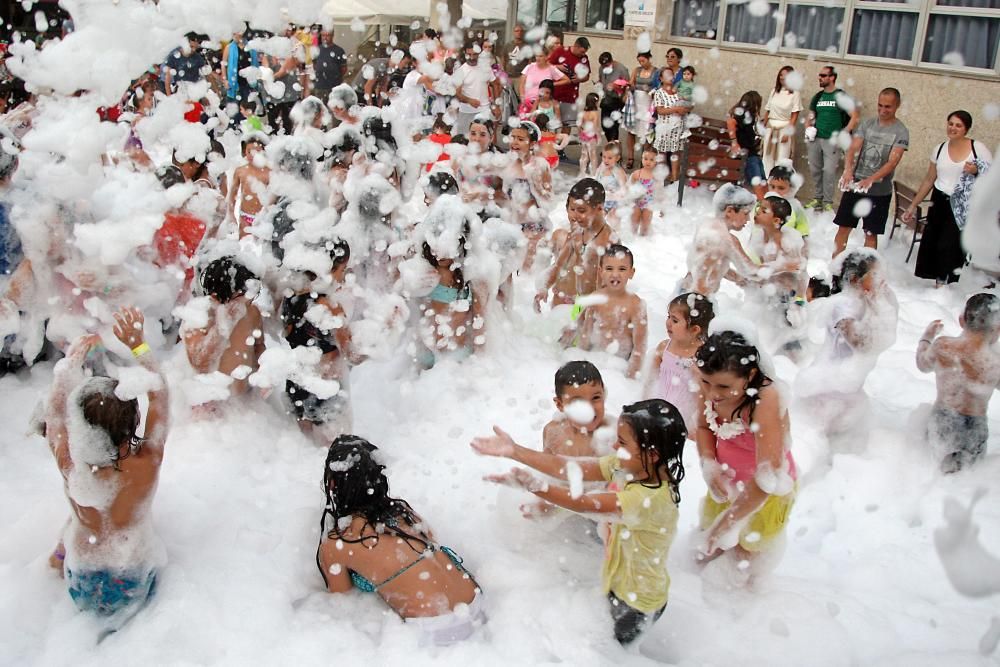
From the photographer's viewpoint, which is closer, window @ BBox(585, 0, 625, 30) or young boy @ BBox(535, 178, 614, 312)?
young boy @ BBox(535, 178, 614, 312)

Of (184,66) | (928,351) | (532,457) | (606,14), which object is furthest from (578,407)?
(606,14)

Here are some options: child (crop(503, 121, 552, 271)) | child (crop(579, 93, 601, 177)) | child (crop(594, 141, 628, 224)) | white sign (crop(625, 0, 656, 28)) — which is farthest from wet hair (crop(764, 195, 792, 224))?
white sign (crop(625, 0, 656, 28))

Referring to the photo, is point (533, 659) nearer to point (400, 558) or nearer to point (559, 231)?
point (400, 558)

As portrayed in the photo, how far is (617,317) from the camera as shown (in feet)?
14.0

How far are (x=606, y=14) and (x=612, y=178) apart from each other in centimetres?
507

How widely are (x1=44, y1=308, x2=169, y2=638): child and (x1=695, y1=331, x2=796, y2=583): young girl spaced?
1.80 metres

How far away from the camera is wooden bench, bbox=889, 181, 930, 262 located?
6.43 m

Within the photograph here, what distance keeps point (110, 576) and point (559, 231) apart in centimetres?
315

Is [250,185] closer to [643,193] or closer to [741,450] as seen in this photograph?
[643,193]

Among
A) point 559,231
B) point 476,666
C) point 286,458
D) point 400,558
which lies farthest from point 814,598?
point 559,231

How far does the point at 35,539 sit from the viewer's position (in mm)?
3080

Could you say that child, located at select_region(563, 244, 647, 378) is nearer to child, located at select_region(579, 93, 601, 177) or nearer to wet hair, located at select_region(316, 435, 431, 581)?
wet hair, located at select_region(316, 435, 431, 581)

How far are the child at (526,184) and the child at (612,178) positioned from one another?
1113 millimetres

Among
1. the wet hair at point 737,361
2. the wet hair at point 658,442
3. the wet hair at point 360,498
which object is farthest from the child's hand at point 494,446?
the wet hair at point 737,361
